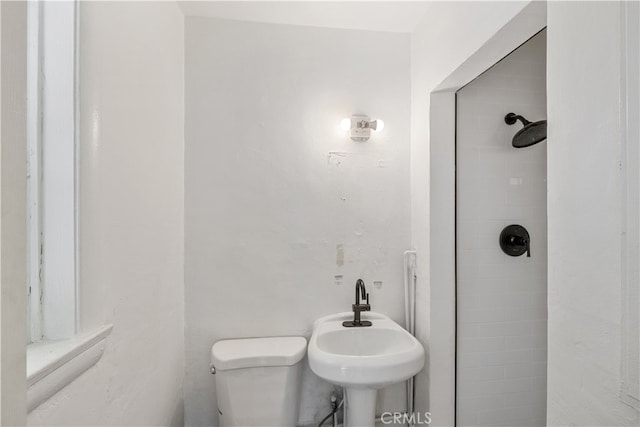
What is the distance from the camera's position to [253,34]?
166cm

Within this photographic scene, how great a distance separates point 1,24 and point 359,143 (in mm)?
1545

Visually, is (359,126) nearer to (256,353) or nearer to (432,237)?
(432,237)

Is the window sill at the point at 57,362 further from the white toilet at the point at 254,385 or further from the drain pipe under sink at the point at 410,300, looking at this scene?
the drain pipe under sink at the point at 410,300

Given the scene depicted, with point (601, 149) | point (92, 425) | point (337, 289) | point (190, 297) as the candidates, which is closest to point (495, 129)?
point (601, 149)

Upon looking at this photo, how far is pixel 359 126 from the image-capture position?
1666mm

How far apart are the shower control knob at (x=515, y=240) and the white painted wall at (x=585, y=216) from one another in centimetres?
86

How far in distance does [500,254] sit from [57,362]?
1813 millimetres

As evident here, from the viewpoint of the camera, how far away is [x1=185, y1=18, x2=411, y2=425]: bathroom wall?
162 cm

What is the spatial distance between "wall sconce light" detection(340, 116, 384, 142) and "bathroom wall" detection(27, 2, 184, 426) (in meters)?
0.87

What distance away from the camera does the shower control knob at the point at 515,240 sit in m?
1.60

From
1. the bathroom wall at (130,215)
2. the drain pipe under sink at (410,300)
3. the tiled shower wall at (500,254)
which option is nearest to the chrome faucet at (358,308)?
the drain pipe under sink at (410,300)

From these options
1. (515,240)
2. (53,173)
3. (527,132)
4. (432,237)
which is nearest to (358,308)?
(432,237)

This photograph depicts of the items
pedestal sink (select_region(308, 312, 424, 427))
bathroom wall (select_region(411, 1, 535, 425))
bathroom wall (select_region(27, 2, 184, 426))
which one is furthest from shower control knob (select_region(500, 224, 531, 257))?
bathroom wall (select_region(27, 2, 184, 426))

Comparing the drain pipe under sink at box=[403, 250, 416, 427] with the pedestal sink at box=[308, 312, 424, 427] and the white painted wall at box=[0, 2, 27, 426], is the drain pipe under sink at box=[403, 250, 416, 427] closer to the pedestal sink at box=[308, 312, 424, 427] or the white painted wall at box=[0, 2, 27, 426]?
the pedestal sink at box=[308, 312, 424, 427]
